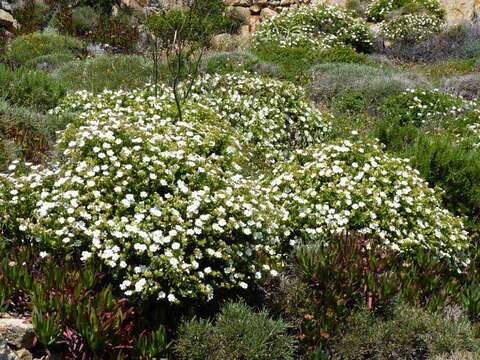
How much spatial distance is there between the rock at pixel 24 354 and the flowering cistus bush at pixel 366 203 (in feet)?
7.87

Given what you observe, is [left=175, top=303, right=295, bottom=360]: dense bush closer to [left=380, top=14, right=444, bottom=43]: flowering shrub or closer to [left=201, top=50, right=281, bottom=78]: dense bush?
[left=201, top=50, right=281, bottom=78]: dense bush

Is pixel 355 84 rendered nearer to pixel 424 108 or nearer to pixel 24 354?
pixel 424 108

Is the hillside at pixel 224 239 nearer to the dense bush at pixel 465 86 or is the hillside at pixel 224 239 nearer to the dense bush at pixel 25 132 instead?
the dense bush at pixel 25 132

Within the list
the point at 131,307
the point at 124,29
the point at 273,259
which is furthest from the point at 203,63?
the point at 131,307

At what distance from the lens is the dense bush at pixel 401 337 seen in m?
4.31

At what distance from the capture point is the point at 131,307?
395 cm

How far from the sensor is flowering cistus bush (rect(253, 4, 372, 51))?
17.1 m

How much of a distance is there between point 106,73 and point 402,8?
519 inches

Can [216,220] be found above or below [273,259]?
above

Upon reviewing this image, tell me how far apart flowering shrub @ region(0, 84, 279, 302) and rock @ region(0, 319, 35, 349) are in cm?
61

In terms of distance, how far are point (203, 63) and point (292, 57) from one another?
2.70 m

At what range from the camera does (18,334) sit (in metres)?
3.73

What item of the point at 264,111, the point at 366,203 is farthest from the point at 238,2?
the point at 366,203

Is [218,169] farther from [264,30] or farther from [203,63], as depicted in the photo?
→ [264,30]
